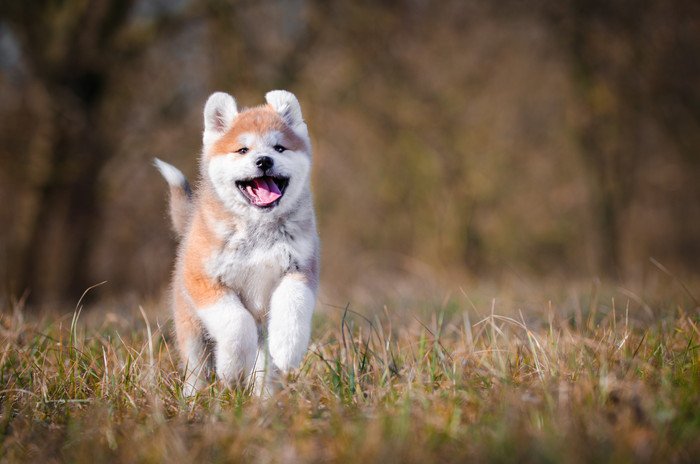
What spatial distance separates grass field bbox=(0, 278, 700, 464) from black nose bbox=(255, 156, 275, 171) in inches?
38.6

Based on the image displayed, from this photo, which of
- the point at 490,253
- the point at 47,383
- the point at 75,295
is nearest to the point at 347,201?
the point at 490,253

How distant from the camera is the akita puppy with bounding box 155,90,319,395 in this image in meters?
2.98

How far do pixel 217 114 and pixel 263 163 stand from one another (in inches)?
24.6

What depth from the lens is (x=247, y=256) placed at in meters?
3.12

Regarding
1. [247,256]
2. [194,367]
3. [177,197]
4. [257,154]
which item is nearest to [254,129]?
[257,154]

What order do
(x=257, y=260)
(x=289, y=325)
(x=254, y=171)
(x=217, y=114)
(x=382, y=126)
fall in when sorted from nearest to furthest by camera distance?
(x=289, y=325)
(x=257, y=260)
(x=254, y=171)
(x=217, y=114)
(x=382, y=126)

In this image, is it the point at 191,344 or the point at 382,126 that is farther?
the point at 382,126

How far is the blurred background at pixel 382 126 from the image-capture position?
9.15m

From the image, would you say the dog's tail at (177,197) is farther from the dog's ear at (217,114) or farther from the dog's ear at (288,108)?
the dog's ear at (288,108)

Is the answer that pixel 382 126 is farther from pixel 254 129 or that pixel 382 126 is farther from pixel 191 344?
pixel 191 344

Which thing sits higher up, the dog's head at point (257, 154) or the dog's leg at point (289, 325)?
the dog's head at point (257, 154)

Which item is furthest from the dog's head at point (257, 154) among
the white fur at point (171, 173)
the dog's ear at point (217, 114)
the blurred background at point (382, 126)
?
the blurred background at point (382, 126)

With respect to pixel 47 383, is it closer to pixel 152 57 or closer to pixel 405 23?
pixel 152 57

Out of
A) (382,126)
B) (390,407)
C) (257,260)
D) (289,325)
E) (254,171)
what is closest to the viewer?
(390,407)
